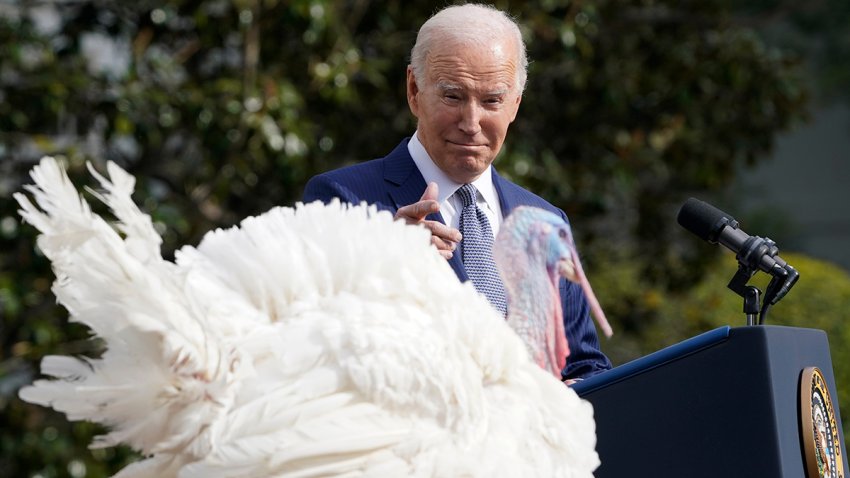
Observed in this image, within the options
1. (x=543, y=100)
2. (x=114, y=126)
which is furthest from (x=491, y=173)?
(x=543, y=100)

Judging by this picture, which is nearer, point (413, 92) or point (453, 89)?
point (453, 89)

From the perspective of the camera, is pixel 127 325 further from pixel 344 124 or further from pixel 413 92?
pixel 344 124

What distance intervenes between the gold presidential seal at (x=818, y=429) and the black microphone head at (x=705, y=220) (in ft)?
1.25

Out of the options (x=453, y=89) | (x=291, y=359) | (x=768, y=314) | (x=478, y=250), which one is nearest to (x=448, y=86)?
(x=453, y=89)

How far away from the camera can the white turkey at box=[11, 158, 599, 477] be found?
7.34 ft

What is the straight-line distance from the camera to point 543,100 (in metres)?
6.96

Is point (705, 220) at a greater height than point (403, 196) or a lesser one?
lesser

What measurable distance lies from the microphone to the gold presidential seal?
8.7 inches

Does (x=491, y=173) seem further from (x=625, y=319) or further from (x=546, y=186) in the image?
(x=625, y=319)

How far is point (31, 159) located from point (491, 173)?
3375mm

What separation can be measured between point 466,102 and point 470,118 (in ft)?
0.14

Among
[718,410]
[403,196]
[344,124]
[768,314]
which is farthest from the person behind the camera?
[768,314]

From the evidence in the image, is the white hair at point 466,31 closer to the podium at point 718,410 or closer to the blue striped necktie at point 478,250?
the blue striped necktie at point 478,250

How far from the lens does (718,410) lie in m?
2.58
